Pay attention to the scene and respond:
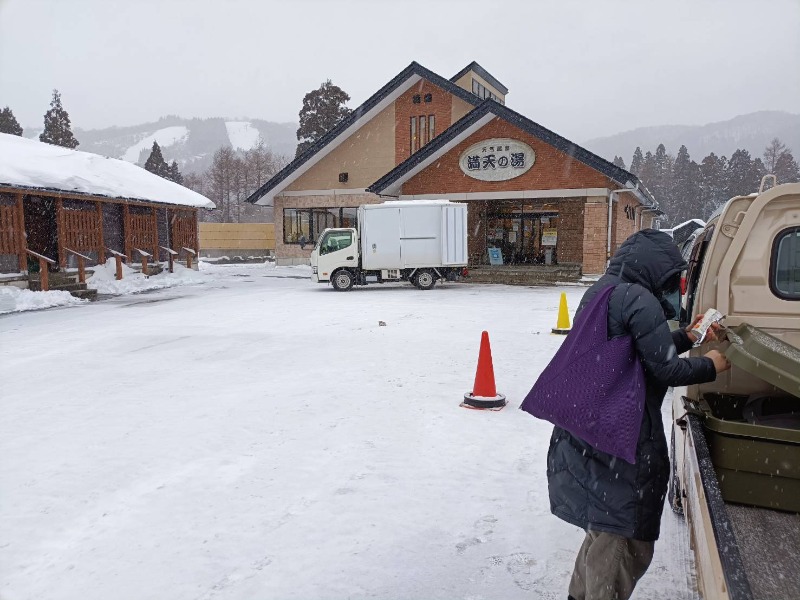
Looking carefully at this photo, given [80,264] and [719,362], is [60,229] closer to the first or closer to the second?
[80,264]

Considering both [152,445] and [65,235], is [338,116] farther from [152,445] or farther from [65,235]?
[152,445]

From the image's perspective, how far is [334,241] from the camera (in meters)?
18.7

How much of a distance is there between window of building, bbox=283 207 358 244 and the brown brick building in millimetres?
54

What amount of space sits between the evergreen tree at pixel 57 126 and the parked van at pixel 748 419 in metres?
62.0

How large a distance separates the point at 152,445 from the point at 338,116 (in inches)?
1928

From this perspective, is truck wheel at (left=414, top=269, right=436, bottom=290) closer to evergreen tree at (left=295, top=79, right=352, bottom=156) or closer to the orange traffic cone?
the orange traffic cone

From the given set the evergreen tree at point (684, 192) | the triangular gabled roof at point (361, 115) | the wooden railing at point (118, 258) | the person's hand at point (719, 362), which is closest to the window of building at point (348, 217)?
the triangular gabled roof at point (361, 115)

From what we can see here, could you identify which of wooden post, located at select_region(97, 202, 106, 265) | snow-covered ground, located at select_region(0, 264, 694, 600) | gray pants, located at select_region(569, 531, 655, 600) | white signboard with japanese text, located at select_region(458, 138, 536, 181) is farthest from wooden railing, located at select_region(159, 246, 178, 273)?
gray pants, located at select_region(569, 531, 655, 600)

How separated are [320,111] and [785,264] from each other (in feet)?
166

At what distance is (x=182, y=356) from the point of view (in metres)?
8.75

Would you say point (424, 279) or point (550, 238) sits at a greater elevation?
point (550, 238)

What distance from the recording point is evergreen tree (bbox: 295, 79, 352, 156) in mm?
Result: 50219

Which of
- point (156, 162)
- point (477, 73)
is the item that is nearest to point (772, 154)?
point (477, 73)

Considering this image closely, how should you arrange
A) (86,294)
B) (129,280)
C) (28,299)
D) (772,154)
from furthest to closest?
1. (772,154)
2. (129,280)
3. (86,294)
4. (28,299)
